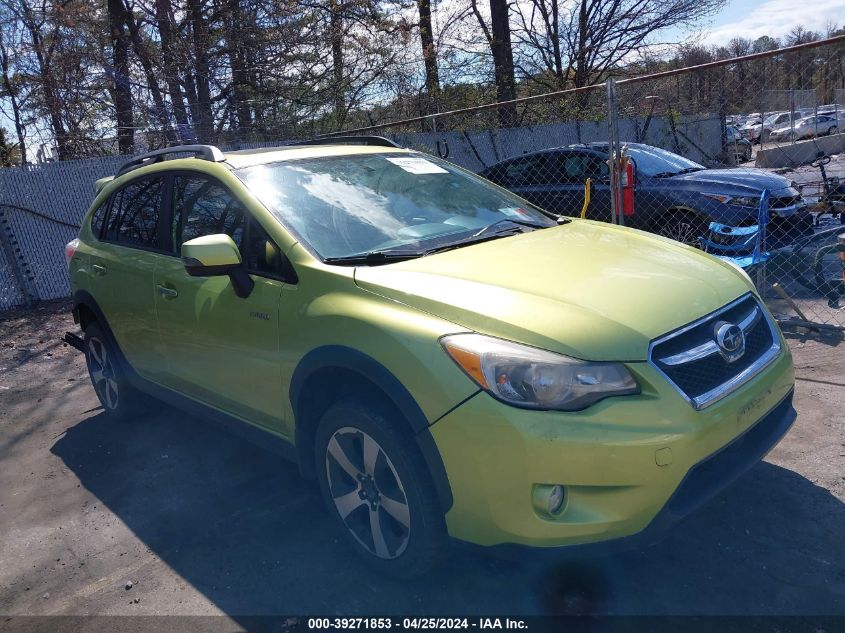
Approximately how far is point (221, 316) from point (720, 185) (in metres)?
6.38

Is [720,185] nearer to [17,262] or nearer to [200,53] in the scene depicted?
[17,262]

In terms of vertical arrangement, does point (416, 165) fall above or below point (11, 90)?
below

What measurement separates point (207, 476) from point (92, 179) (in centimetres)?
753

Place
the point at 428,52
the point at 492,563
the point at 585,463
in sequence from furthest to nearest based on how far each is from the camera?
the point at 428,52 → the point at 492,563 → the point at 585,463

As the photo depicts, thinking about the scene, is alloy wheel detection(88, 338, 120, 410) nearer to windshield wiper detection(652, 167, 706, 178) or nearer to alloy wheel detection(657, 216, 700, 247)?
alloy wheel detection(657, 216, 700, 247)

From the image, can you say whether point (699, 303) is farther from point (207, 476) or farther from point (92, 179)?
point (92, 179)

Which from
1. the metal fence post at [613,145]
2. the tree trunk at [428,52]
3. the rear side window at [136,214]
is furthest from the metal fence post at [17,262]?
the tree trunk at [428,52]

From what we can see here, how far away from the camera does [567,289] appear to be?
9.30ft

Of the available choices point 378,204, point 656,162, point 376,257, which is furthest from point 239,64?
point 376,257

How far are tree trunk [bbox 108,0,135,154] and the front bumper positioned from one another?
503 inches

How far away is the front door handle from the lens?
395 centimetres

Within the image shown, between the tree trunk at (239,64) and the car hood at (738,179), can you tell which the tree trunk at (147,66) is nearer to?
the tree trunk at (239,64)

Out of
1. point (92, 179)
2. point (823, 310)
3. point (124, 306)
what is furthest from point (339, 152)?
point (92, 179)

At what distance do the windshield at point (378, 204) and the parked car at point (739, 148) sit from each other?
21.3 feet
